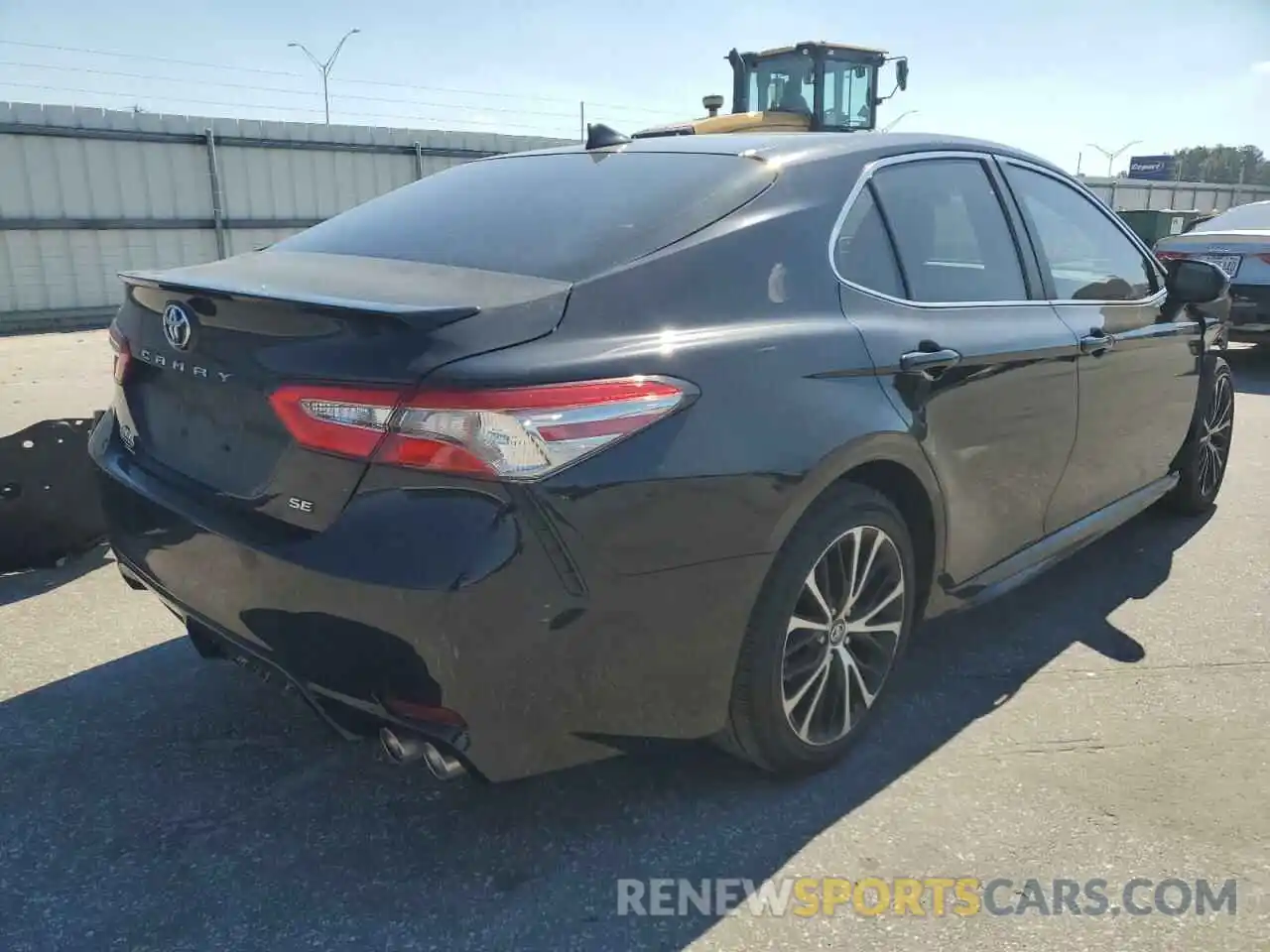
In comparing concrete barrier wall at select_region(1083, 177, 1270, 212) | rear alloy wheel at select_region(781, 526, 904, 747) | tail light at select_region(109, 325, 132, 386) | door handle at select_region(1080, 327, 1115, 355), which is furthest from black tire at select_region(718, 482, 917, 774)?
concrete barrier wall at select_region(1083, 177, 1270, 212)

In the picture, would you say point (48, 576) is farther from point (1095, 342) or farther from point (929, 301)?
point (1095, 342)

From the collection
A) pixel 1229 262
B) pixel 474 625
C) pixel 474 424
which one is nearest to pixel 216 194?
pixel 1229 262

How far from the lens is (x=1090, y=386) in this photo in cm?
337

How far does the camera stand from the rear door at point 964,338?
2.60m

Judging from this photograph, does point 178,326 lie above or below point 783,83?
below

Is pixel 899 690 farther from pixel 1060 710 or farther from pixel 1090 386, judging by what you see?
pixel 1090 386

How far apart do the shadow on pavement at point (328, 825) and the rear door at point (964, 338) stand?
2.02 feet

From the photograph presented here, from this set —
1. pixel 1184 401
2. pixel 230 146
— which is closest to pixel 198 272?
pixel 1184 401

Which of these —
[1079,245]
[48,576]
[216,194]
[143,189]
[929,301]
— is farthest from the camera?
[216,194]

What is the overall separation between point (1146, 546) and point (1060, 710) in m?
1.81

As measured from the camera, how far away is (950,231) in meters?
3.00

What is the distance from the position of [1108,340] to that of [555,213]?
2.07m

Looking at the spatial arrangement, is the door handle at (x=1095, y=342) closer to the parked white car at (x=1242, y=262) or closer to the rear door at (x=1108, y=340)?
the rear door at (x=1108, y=340)

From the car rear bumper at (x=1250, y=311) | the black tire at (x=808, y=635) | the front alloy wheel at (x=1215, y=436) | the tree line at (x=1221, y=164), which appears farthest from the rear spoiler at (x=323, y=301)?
the tree line at (x=1221, y=164)
